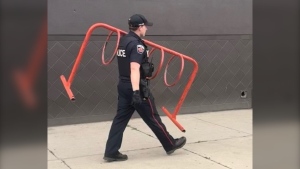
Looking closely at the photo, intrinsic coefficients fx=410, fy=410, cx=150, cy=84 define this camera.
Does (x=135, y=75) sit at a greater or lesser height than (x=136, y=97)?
greater

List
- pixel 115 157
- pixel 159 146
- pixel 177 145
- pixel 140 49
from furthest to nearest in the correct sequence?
1. pixel 159 146
2. pixel 177 145
3. pixel 115 157
4. pixel 140 49

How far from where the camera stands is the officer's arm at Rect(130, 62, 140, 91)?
4660 mm

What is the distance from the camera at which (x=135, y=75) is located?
183 inches

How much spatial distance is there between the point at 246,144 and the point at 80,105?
114 inches

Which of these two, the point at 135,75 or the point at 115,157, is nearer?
the point at 135,75

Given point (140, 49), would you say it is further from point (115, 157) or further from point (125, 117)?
point (115, 157)

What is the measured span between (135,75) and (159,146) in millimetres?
1553

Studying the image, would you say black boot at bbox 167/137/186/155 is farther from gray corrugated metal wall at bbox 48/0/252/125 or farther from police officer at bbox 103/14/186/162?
gray corrugated metal wall at bbox 48/0/252/125

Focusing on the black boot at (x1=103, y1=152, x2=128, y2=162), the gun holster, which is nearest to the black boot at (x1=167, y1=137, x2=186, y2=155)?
the black boot at (x1=103, y1=152, x2=128, y2=162)

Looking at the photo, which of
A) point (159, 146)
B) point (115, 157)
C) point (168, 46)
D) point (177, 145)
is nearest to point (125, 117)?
point (115, 157)

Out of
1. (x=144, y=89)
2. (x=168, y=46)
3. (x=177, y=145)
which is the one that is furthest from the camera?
(x=168, y=46)

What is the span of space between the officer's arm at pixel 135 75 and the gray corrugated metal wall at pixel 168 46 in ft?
8.34

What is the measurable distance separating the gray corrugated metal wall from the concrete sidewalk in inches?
14.9

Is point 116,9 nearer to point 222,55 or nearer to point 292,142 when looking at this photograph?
point 222,55
